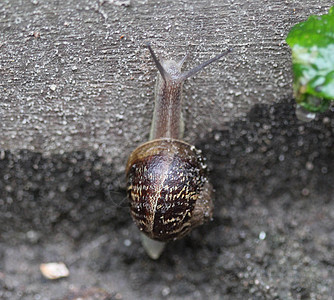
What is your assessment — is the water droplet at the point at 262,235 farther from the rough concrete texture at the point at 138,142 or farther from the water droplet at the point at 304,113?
the water droplet at the point at 304,113

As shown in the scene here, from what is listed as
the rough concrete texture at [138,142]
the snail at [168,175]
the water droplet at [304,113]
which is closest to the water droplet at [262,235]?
the rough concrete texture at [138,142]

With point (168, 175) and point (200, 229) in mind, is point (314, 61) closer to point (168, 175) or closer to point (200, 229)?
point (168, 175)

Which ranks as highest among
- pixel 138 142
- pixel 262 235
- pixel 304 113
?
pixel 304 113

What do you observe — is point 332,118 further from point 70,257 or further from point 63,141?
point 70,257

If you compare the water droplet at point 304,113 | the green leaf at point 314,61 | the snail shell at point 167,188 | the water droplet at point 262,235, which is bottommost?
the water droplet at point 262,235

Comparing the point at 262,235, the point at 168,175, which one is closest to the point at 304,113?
the point at 168,175

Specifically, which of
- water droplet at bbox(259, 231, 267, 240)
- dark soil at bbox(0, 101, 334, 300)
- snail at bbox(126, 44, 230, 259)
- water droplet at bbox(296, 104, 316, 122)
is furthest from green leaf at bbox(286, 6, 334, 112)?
water droplet at bbox(259, 231, 267, 240)
